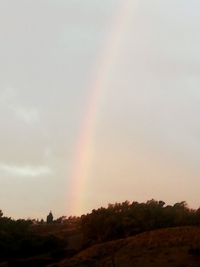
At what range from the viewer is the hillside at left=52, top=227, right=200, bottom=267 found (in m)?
40.2

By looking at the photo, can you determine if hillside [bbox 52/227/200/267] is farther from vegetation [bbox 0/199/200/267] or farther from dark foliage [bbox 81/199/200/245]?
dark foliage [bbox 81/199/200/245]

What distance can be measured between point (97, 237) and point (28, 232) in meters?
8.28

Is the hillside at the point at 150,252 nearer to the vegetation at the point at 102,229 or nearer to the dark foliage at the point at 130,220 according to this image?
the vegetation at the point at 102,229

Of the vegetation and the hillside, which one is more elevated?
the vegetation

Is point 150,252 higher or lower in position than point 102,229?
lower

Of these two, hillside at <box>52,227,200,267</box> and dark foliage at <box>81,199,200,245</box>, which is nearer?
hillside at <box>52,227,200,267</box>

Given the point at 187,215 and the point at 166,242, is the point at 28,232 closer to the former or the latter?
the point at 187,215

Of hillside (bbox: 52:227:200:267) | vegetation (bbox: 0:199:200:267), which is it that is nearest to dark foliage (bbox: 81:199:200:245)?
vegetation (bbox: 0:199:200:267)

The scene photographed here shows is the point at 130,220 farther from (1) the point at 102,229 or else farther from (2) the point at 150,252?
(2) the point at 150,252

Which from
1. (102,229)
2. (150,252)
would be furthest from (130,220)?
(150,252)

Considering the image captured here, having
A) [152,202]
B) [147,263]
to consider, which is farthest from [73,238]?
[147,263]

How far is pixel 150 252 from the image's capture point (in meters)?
42.5

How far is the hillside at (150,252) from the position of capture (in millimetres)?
40219

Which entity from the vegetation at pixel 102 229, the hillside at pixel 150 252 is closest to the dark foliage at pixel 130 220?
the vegetation at pixel 102 229
